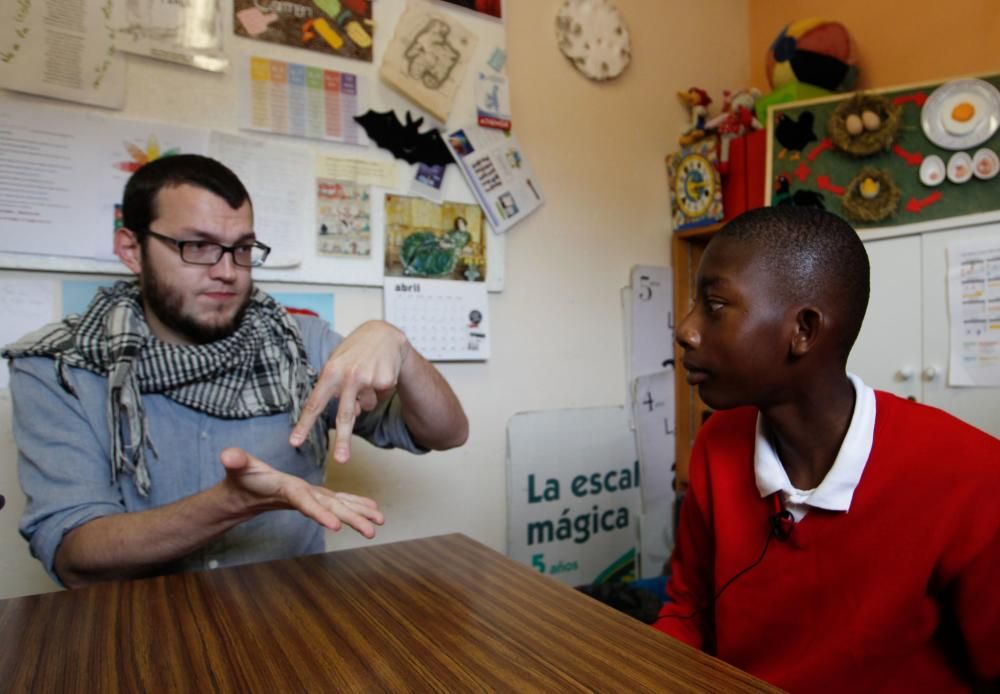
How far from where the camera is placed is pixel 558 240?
7.05 ft

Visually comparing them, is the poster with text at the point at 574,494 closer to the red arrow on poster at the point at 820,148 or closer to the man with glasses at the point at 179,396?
the man with glasses at the point at 179,396

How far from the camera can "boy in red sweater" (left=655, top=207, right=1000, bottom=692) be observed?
0.77m

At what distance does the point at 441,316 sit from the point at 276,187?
1.82ft

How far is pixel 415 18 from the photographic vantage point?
6.07 feet

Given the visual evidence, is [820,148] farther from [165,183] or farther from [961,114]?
[165,183]

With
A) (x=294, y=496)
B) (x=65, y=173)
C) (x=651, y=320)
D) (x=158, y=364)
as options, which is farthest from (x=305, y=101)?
(x=651, y=320)

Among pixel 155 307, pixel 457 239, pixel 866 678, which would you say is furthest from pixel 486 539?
pixel 866 678

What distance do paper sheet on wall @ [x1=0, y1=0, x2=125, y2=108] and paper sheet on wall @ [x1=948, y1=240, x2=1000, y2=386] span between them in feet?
6.53

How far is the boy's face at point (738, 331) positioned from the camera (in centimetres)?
85

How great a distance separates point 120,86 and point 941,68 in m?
2.25

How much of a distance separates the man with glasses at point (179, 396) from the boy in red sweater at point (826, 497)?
20.1 inches

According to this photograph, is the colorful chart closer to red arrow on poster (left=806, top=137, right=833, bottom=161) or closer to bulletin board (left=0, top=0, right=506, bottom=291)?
bulletin board (left=0, top=0, right=506, bottom=291)

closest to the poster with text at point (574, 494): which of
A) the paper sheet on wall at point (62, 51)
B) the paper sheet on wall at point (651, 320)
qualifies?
the paper sheet on wall at point (651, 320)

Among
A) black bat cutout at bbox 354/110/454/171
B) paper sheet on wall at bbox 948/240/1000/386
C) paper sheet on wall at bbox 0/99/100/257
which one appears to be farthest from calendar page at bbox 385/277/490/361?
paper sheet on wall at bbox 948/240/1000/386
